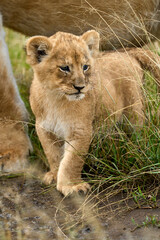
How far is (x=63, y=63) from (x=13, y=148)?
1270 mm

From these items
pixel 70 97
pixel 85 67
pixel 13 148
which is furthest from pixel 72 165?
pixel 13 148

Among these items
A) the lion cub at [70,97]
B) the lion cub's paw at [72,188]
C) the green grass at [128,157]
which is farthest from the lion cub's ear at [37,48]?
the lion cub's paw at [72,188]

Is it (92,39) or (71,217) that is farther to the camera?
(92,39)

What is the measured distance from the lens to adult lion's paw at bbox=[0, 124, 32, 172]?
150 inches

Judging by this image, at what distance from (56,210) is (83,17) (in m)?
1.81

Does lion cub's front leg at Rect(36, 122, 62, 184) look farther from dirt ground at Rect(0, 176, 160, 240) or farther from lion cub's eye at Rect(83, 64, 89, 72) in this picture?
lion cub's eye at Rect(83, 64, 89, 72)

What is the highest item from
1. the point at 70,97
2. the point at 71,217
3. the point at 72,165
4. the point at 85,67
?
the point at 85,67

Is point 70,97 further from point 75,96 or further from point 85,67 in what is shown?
point 85,67

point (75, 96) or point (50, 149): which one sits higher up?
point (75, 96)

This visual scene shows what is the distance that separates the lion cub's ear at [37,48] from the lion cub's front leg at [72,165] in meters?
0.56

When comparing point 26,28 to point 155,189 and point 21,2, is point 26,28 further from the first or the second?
point 155,189

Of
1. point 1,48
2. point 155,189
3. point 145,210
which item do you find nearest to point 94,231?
point 145,210

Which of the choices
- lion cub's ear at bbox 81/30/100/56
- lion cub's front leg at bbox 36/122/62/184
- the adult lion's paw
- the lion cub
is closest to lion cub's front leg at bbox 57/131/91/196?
the lion cub

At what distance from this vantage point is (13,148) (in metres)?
3.92
